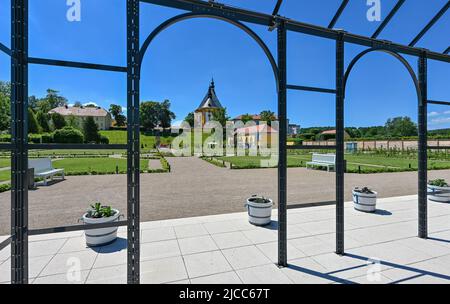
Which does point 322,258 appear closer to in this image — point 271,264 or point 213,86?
point 271,264

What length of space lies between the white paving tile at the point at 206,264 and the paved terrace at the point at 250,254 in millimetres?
14

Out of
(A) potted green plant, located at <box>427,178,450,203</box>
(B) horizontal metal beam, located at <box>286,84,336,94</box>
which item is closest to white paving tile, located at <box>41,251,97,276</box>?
(B) horizontal metal beam, located at <box>286,84,336,94</box>

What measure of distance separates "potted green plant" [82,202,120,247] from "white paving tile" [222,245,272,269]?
2.04 m

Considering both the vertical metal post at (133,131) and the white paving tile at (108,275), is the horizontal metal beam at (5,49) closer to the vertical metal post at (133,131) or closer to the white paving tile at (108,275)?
the vertical metal post at (133,131)

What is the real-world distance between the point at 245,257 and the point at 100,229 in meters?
2.48

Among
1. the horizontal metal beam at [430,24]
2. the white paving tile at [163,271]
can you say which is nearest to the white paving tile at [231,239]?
the white paving tile at [163,271]

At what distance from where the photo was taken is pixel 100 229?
12.6ft

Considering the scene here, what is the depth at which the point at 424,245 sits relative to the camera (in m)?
3.97

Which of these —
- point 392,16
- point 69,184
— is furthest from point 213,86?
point 392,16

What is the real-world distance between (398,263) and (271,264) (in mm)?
1891

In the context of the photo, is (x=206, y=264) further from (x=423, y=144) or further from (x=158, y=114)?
(x=158, y=114)

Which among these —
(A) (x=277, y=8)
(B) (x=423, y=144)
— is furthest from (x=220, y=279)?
(B) (x=423, y=144)
